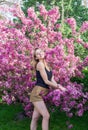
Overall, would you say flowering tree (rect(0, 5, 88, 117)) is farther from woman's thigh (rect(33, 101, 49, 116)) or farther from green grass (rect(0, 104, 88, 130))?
woman's thigh (rect(33, 101, 49, 116))

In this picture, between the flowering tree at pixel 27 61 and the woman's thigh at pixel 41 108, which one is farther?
the flowering tree at pixel 27 61

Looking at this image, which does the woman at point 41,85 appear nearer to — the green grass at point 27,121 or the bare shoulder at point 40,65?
the bare shoulder at point 40,65

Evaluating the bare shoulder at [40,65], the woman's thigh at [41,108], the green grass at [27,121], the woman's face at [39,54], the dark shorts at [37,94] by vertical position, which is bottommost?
the green grass at [27,121]

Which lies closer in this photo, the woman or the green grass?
the woman

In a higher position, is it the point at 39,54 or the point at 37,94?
the point at 39,54

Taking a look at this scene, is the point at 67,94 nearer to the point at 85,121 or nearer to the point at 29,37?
the point at 85,121

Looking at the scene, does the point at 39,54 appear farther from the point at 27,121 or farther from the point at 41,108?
the point at 27,121

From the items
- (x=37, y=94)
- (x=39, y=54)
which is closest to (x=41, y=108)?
(x=37, y=94)

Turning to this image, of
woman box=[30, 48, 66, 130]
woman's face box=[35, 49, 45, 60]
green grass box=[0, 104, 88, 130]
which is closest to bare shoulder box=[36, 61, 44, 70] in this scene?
woman box=[30, 48, 66, 130]

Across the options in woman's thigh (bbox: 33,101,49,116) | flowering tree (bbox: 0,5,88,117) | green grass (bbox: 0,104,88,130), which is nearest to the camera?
woman's thigh (bbox: 33,101,49,116)

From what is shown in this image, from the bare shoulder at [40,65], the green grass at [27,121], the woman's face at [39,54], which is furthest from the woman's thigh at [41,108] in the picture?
the green grass at [27,121]

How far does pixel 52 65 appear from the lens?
30.1 ft

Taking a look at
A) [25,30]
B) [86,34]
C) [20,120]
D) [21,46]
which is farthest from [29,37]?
[86,34]

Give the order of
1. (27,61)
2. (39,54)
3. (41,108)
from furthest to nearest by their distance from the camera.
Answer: (27,61) → (39,54) → (41,108)
